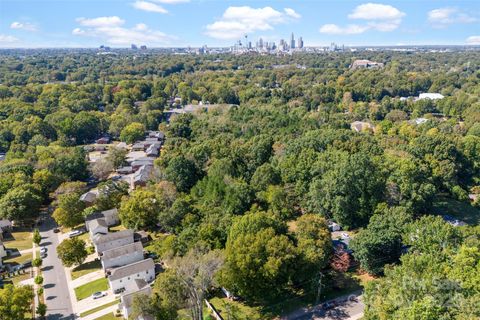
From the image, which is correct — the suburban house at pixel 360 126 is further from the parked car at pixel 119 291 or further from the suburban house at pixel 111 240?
the parked car at pixel 119 291

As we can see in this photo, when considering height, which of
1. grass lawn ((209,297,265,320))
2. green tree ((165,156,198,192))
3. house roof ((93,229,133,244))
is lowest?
grass lawn ((209,297,265,320))

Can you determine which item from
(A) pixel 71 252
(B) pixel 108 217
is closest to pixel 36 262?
(A) pixel 71 252

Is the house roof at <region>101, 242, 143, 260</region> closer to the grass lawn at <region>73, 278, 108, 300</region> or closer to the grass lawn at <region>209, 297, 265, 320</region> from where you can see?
the grass lawn at <region>73, 278, 108, 300</region>

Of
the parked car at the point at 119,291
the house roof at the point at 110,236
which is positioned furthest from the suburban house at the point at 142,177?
the parked car at the point at 119,291

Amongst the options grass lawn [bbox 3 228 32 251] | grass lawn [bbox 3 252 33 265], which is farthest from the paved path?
grass lawn [bbox 3 228 32 251]

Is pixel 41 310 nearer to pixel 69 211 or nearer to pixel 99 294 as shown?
pixel 99 294
